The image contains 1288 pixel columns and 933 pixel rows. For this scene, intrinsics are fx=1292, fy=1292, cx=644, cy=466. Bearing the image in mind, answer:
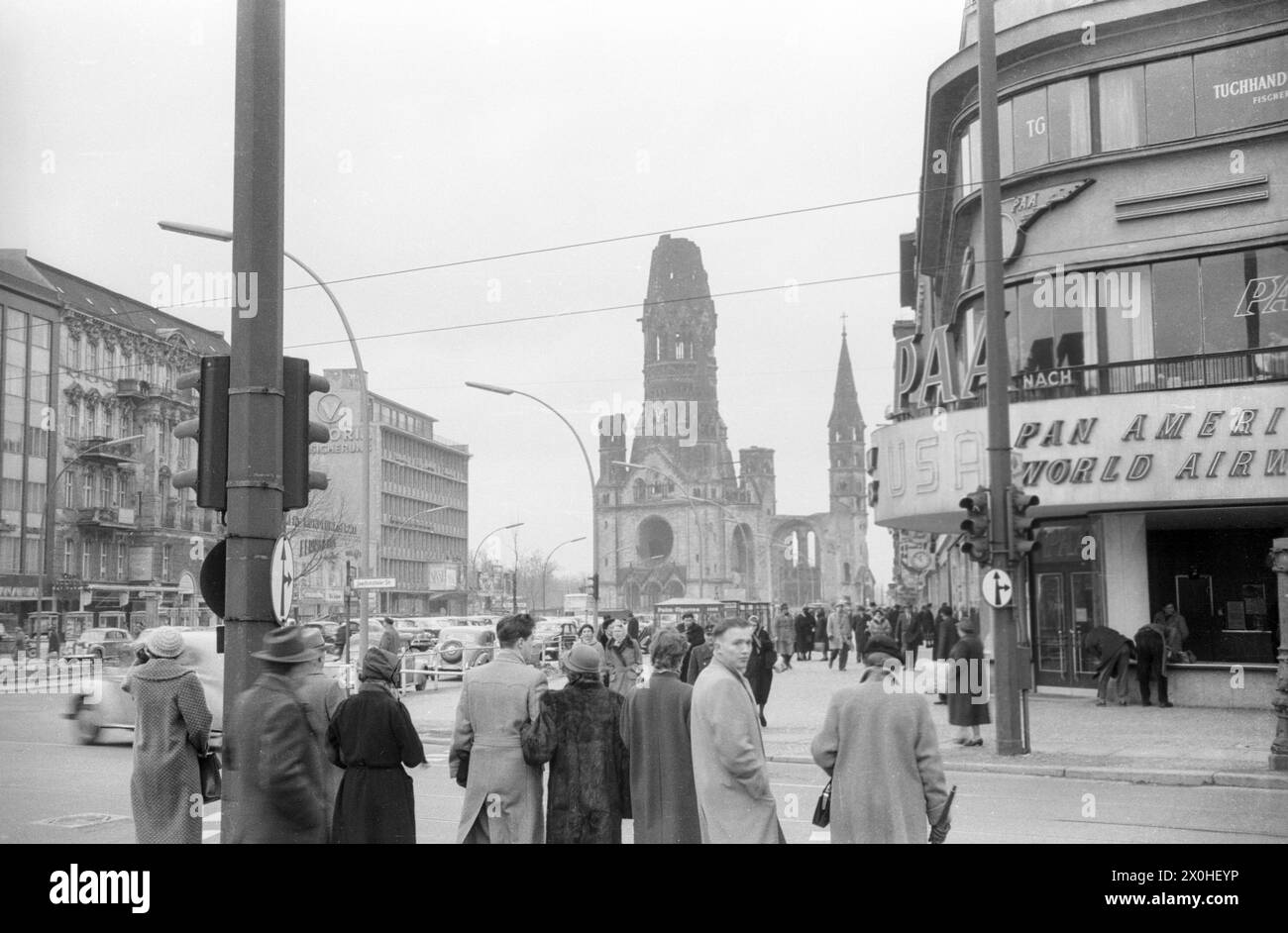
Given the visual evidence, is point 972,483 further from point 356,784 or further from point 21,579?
point 21,579

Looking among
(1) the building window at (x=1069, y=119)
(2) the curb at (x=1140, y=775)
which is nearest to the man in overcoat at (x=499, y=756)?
(2) the curb at (x=1140, y=775)

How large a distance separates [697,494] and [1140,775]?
4173 inches

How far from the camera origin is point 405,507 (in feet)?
251

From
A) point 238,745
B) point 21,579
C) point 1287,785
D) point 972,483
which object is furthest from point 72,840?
point 21,579

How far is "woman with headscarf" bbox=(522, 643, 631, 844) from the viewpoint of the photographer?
7.06m

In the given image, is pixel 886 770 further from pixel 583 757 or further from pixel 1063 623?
pixel 1063 623

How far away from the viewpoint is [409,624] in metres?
49.1

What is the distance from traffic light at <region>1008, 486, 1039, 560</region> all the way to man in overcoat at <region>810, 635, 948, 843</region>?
32.9 ft

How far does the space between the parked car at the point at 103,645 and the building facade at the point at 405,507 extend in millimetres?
21452

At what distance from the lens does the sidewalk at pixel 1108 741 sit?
44.4ft

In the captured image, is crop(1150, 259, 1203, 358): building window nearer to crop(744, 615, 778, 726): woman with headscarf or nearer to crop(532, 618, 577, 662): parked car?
crop(744, 615, 778, 726): woman with headscarf

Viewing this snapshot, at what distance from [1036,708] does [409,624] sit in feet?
104

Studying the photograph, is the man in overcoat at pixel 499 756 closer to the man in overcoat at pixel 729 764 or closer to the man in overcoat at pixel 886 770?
the man in overcoat at pixel 729 764
